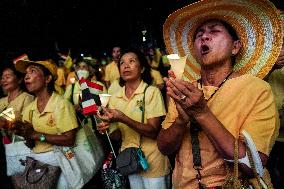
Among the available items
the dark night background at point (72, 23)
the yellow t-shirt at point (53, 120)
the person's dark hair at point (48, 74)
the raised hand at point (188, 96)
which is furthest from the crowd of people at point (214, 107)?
the dark night background at point (72, 23)

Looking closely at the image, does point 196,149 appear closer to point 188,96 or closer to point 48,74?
point 188,96

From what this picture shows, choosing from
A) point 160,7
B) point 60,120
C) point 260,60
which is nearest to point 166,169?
point 60,120

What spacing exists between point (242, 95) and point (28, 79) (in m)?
3.16

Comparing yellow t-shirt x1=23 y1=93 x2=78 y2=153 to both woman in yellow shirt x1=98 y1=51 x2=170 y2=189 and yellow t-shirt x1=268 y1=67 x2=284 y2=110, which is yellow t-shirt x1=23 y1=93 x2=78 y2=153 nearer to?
woman in yellow shirt x1=98 y1=51 x2=170 y2=189

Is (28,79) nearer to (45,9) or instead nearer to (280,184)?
(280,184)

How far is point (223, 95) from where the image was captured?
2221 mm

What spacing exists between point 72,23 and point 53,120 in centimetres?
1124

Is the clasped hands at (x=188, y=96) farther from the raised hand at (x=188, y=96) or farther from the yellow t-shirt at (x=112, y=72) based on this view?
the yellow t-shirt at (x=112, y=72)

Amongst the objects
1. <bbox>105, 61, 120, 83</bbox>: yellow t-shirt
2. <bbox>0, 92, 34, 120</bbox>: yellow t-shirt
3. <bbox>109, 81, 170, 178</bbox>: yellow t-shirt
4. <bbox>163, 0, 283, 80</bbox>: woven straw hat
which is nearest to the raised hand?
<bbox>163, 0, 283, 80</bbox>: woven straw hat

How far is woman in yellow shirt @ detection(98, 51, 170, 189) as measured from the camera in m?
3.58

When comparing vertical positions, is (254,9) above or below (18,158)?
above

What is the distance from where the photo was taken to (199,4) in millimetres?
2418

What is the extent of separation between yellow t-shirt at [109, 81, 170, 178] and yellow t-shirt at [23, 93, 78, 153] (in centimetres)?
60

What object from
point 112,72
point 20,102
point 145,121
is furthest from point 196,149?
point 112,72
